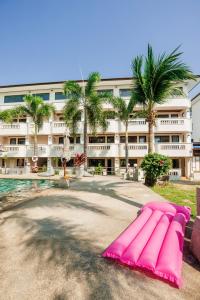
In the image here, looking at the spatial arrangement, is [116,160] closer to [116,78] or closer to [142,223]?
[116,78]

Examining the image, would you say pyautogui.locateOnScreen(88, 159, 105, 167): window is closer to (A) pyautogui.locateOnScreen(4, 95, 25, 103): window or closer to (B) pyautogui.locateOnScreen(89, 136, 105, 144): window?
(B) pyautogui.locateOnScreen(89, 136, 105, 144): window

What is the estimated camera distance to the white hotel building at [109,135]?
26.8m

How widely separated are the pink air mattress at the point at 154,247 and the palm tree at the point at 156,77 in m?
9.73

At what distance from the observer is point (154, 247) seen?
11.3 ft

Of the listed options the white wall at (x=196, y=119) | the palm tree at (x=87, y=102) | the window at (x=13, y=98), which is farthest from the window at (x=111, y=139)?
the white wall at (x=196, y=119)

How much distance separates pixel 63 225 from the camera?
5344 millimetres

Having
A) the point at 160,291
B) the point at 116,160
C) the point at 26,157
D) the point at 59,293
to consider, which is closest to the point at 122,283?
the point at 160,291

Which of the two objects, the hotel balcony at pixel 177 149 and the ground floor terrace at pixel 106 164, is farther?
the ground floor terrace at pixel 106 164

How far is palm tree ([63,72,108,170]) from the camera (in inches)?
885

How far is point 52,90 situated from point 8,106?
25.7ft

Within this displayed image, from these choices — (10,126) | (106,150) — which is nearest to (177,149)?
(106,150)

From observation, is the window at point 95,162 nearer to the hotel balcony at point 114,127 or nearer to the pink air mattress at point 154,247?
the hotel balcony at point 114,127

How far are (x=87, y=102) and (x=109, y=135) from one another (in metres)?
8.94

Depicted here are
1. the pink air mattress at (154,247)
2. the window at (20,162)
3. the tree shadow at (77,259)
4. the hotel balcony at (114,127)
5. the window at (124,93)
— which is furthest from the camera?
the window at (20,162)
